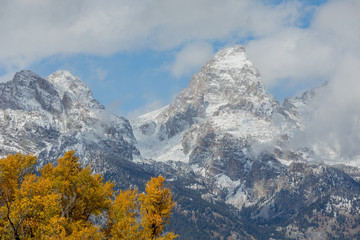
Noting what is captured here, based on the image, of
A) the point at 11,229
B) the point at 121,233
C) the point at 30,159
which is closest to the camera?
the point at 11,229

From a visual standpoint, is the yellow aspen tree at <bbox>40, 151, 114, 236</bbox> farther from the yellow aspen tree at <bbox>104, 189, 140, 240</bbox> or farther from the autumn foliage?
the yellow aspen tree at <bbox>104, 189, 140, 240</bbox>

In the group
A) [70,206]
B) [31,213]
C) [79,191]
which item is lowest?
[31,213]

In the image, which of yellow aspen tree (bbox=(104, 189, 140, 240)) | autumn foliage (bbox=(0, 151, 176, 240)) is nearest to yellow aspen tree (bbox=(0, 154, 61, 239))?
autumn foliage (bbox=(0, 151, 176, 240))

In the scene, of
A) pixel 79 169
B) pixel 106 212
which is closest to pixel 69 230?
pixel 106 212

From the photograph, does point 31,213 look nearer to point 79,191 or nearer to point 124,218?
point 79,191

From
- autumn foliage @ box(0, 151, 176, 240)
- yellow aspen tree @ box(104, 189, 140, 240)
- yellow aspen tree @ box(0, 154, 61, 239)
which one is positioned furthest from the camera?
yellow aspen tree @ box(104, 189, 140, 240)

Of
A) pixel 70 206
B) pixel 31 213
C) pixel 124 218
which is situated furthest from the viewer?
pixel 70 206

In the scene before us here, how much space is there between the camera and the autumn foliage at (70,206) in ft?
177

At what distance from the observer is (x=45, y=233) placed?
2110 inches

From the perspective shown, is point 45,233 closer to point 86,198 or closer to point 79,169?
point 86,198

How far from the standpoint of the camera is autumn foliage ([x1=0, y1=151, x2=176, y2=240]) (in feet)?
177

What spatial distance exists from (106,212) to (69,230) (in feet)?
32.5

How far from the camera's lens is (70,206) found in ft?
206

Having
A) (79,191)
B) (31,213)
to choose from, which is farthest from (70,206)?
(31,213)
